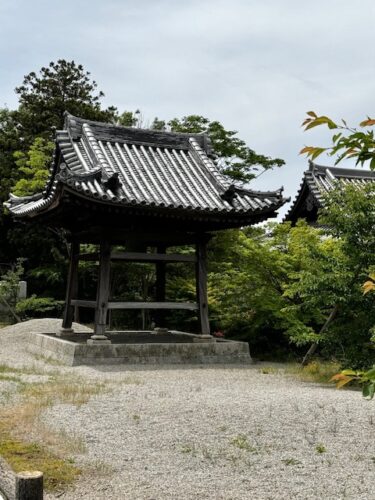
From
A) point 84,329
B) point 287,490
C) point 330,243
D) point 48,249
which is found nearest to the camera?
point 287,490

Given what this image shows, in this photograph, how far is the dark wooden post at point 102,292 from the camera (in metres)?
12.6

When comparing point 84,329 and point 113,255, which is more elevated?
point 113,255

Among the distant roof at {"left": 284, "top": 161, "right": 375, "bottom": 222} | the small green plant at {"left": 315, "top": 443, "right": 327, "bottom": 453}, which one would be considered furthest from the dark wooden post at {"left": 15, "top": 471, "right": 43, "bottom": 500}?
the distant roof at {"left": 284, "top": 161, "right": 375, "bottom": 222}

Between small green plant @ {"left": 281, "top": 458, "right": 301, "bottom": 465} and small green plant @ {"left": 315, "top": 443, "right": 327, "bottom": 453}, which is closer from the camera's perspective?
small green plant @ {"left": 281, "top": 458, "right": 301, "bottom": 465}

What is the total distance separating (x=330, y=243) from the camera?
1301 centimetres

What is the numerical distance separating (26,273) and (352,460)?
82.7ft

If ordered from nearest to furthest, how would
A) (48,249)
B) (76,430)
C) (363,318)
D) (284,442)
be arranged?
(284,442) < (76,430) < (363,318) < (48,249)

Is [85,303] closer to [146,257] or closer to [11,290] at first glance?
[146,257]

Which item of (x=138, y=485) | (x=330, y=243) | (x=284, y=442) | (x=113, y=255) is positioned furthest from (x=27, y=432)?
(x=330, y=243)

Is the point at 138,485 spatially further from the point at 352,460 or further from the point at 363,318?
the point at 363,318

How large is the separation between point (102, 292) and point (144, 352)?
1492mm

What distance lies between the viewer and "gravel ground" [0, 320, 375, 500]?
4.59 m

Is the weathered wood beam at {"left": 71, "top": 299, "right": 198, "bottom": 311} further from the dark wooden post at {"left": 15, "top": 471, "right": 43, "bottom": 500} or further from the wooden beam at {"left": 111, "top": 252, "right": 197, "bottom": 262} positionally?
the dark wooden post at {"left": 15, "top": 471, "right": 43, "bottom": 500}

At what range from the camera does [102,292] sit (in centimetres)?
1271
